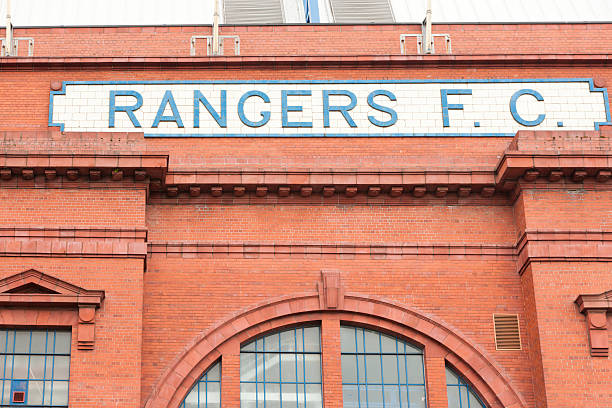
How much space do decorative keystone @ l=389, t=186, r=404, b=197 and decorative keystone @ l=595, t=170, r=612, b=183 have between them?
469 cm


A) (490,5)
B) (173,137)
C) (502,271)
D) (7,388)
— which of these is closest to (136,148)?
(173,137)

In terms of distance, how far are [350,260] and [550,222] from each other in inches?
191

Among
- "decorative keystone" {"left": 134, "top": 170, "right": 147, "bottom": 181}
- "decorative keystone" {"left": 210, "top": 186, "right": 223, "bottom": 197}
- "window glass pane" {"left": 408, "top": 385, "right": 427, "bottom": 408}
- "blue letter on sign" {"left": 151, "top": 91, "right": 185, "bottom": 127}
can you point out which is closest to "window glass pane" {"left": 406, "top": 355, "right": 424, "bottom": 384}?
"window glass pane" {"left": 408, "top": 385, "right": 427, "bottom": 408}

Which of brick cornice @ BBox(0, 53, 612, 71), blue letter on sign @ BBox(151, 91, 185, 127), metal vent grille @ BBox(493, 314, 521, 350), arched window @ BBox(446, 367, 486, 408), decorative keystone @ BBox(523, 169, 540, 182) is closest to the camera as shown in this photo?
arched window @ BBox(446, 367, 486, 408)

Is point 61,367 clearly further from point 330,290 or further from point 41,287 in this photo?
point 330,290

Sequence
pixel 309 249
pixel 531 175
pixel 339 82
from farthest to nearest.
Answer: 1. pixel 339 82
2. pixel 309 249
3. pixel 531 175

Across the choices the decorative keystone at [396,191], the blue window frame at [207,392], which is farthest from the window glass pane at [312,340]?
the decorative keystone at [396,191]

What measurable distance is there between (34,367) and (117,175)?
482cm

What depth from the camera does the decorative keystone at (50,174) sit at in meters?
28.6

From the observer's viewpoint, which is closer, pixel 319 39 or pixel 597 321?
pixel 597 321

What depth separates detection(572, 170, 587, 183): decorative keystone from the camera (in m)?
29.0

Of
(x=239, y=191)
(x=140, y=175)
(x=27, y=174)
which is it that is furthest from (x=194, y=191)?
(x=27, y=174)

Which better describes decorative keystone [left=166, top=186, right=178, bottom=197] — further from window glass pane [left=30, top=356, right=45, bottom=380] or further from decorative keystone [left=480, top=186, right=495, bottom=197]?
decorative keystone [left=480, top=186, right=495, bottom=197]

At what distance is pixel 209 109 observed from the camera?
3119cm
